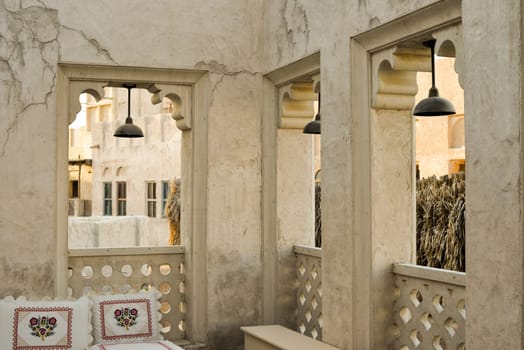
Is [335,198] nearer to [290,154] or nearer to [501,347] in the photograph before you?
[290,154]

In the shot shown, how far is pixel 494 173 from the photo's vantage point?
523 centimetres

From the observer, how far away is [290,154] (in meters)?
9.03

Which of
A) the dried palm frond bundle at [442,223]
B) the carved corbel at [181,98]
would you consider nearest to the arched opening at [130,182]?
the dried palm frond bundle at [442,223]

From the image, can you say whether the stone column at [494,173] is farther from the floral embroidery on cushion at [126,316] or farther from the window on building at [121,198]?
the window on building at [121,198]

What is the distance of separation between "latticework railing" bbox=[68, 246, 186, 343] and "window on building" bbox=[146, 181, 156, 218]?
22548 mm

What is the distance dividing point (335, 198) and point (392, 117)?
875 mm

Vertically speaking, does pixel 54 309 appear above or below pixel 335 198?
below

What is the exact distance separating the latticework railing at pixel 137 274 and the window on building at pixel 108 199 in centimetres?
2632

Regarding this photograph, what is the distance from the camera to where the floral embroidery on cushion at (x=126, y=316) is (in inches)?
298

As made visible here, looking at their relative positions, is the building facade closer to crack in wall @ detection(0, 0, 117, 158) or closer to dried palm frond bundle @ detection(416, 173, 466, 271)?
crack in wall @ detection(0, 0, 117, 158)

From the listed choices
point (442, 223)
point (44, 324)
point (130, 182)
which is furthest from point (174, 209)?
point (44, 324)

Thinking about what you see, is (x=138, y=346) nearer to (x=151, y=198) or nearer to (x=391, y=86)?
(x=391, y=86)

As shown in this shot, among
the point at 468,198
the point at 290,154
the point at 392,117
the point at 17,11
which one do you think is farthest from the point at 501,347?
the point at 17,11

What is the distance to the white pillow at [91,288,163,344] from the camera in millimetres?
7484
